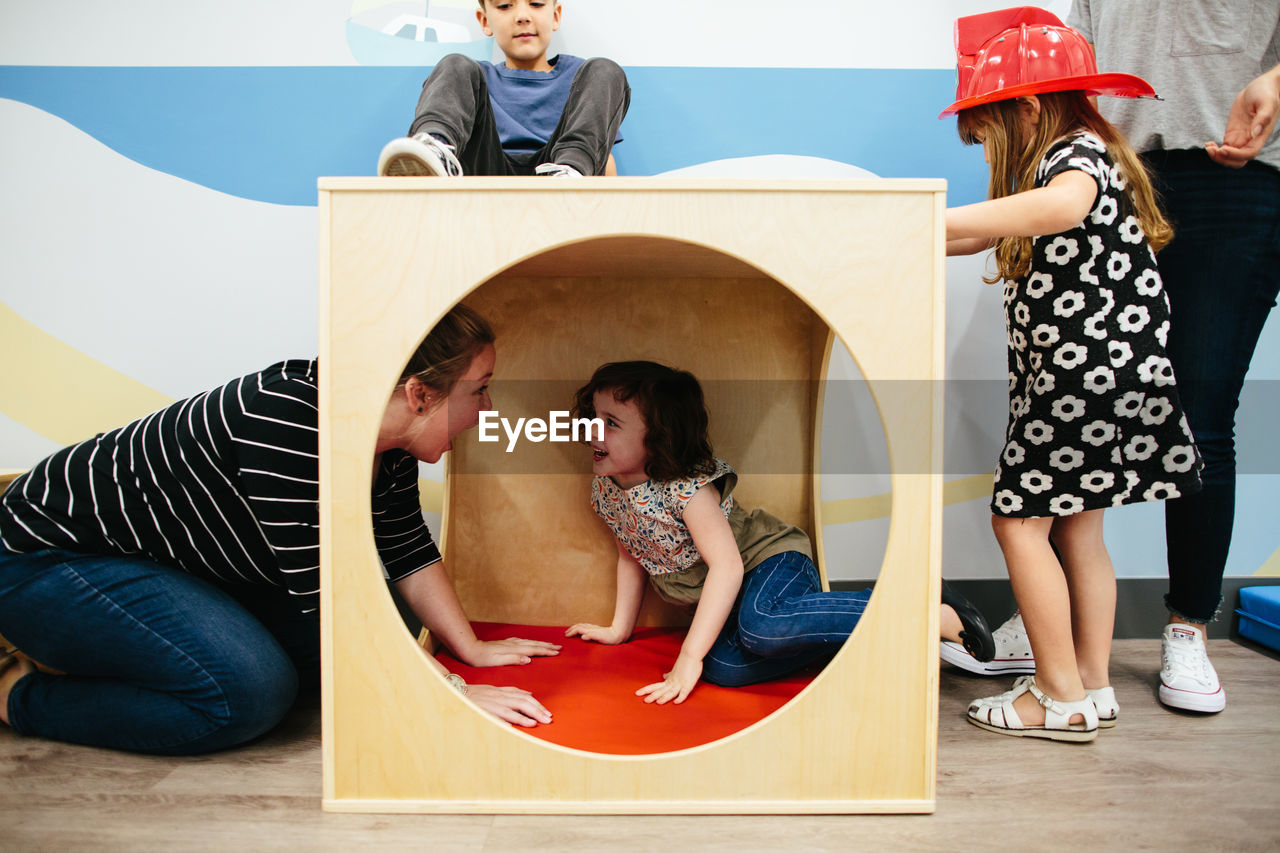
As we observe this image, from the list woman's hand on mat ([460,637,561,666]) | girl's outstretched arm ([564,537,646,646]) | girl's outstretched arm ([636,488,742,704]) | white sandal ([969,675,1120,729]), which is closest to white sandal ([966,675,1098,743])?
white sandal ([969,675,1120,729])

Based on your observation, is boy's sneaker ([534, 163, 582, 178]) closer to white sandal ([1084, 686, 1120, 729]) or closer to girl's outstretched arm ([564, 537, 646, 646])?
girl's outstretched arm ([564, 537, 646, 646])

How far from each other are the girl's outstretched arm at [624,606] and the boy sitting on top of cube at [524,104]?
59 centimetres

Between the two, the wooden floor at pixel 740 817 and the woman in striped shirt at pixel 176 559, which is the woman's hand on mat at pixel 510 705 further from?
the wooden floor at pixel 740 817

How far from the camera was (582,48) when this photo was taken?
138 centimetres

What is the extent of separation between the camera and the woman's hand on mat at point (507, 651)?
1.13 meters

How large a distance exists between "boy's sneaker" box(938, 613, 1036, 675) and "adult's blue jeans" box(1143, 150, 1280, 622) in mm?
294

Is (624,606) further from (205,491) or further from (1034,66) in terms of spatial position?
(1034,66)

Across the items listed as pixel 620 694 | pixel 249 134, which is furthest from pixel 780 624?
pixel 249 134

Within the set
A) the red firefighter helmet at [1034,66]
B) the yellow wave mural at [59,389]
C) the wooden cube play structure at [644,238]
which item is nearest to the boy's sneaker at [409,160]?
the wooden cube play structure at [644,238]

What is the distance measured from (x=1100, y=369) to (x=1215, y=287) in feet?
1.08

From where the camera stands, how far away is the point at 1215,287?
1129mm

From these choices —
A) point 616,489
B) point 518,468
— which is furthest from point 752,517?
point 518,468

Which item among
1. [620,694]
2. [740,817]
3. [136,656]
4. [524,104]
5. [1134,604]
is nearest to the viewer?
[740,817]

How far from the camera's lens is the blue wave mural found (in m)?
1.37
